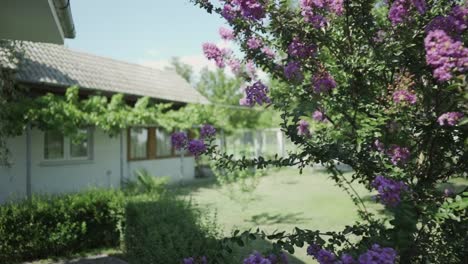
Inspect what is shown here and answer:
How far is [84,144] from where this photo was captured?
1340cm

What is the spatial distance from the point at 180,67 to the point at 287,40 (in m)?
62.2

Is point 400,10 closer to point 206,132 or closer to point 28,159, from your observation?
point 206,132

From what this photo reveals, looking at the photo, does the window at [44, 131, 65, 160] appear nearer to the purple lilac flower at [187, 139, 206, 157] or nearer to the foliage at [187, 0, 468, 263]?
the purple lilac flower at [187, 139, 206, 157]

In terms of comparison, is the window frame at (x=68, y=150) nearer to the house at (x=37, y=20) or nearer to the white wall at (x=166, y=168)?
the white wall at (x=166, y=168)

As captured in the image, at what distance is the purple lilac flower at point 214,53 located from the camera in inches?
152

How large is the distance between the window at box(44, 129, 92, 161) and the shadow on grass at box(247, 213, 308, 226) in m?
5.29

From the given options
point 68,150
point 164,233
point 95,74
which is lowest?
point 164,233

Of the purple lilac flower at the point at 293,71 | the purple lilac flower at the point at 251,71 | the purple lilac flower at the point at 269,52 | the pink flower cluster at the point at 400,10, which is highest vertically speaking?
the pink flower cluster at the point at 400,10

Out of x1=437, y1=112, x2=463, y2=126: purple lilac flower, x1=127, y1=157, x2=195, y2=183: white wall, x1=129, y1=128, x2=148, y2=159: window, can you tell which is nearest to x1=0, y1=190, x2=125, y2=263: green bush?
x1=437, y1=112, x2=463, y2=126: purple lilac flower

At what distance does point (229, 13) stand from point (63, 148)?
35.7 ft

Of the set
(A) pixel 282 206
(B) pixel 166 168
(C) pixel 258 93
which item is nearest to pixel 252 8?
(C) pixel 258 93

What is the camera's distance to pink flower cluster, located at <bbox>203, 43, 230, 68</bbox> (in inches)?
152

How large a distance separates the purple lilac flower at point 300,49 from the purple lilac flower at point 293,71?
0.06m

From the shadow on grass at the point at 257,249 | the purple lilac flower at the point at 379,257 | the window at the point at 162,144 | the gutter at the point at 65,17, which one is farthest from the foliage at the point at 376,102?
the window at the point at 162,144
